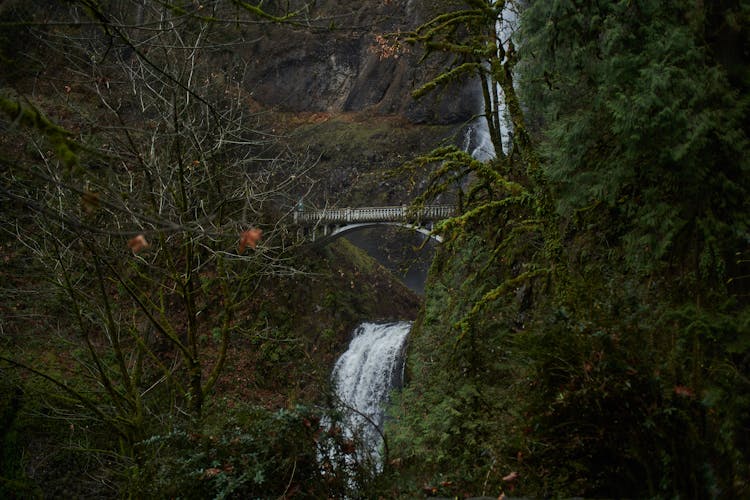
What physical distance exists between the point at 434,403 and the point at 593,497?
438 cm

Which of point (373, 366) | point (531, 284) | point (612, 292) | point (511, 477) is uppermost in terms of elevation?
point (373, 366)

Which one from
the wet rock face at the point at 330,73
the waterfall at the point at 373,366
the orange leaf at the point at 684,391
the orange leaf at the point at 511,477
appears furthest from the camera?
the wet rock face at the point at 330,73

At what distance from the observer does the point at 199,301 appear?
53.8 feet

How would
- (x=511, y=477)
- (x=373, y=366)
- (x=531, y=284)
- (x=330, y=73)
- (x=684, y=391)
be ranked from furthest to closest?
(x=330, y=73) → (x=373, y=366) → (x=531, y=284) → (x=511, y=477) → (x=684, y=391)

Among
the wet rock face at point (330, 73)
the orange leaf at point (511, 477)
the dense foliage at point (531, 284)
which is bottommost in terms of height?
the orange leaf at point (511, 477)

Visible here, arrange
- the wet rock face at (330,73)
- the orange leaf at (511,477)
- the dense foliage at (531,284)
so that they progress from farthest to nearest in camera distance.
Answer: the wet rock face at (330,73), the orange leaf at (511,477), the dense foliage at (531,284)

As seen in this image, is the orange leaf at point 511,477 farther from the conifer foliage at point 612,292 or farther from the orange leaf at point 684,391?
the orange leaf at point 684,391

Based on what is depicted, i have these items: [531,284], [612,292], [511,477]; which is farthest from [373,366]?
[511,477]

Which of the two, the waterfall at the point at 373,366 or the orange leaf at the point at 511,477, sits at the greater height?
the waterfall at the point at 373,366

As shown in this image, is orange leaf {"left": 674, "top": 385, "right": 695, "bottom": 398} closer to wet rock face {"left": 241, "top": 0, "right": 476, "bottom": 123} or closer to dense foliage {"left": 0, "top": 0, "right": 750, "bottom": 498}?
dense foliage {"left": 0, "top": 0, "right": 750, "bottom": 498}

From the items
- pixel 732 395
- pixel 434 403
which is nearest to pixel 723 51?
pixel 732 395

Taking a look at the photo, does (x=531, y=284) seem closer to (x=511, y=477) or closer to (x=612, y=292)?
(x=612, y=292)

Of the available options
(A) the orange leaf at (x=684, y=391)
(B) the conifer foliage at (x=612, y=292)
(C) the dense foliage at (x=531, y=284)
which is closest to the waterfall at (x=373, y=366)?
(C) the dense foliage at (x=531, y=284)

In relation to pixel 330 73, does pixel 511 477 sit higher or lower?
lower
